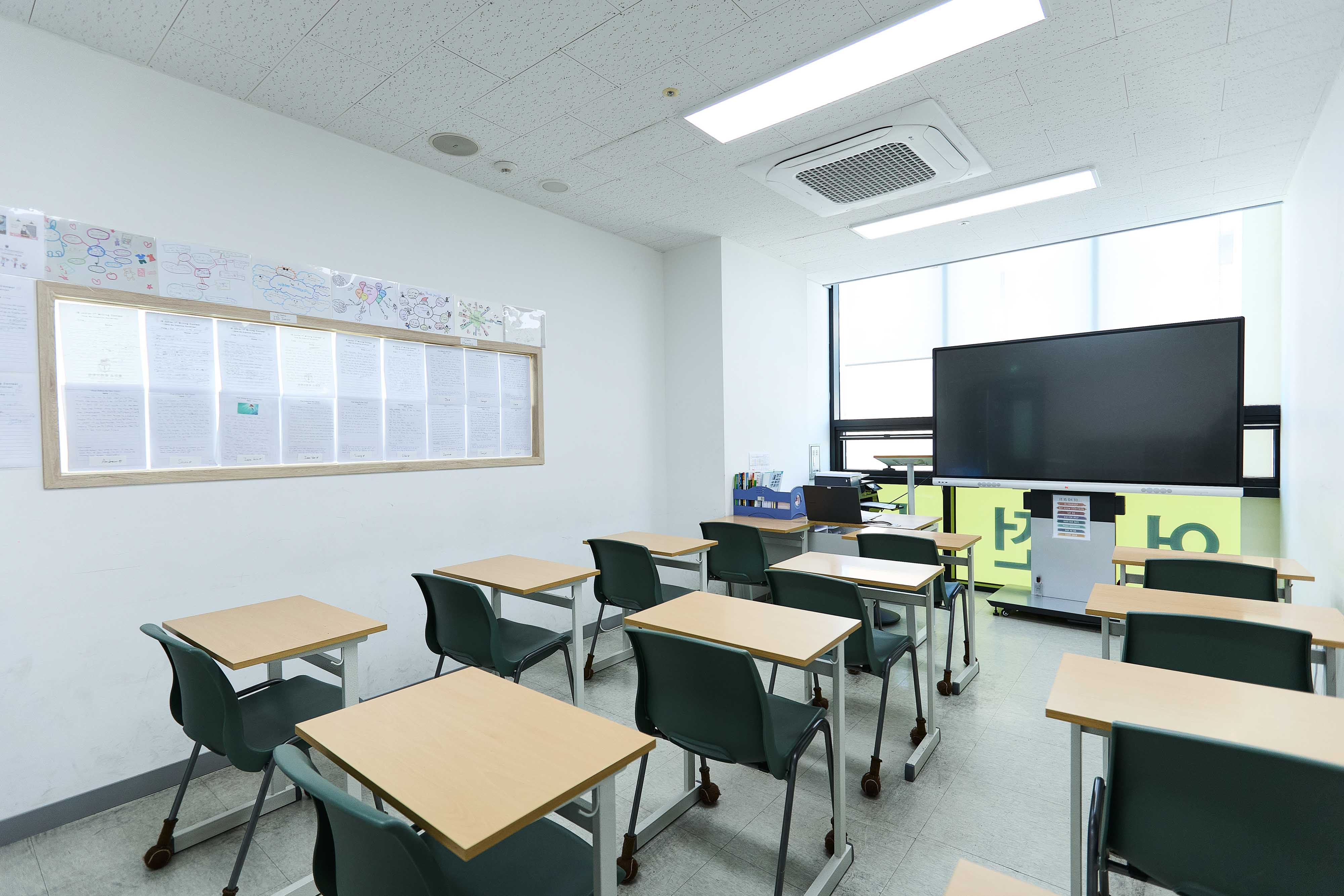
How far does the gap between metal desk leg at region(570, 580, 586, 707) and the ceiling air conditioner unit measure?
2.40 m

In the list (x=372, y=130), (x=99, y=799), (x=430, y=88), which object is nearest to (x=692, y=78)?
(x=430, y=88)

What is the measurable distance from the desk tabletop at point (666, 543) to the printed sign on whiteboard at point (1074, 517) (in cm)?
257

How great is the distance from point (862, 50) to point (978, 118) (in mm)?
852

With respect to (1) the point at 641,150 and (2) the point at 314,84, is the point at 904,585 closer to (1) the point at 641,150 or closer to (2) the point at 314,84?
(1) the point at 641,150

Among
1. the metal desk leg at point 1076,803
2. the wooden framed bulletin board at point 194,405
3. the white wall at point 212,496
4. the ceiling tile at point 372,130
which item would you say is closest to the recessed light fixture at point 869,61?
the ceiling tile at point 372,130

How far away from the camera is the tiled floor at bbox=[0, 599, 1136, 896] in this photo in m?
1.83

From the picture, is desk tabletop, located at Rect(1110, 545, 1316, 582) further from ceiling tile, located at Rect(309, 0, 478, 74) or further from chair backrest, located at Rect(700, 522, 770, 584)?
ceiling tile, located at Rect(309, 0, 478, 74)

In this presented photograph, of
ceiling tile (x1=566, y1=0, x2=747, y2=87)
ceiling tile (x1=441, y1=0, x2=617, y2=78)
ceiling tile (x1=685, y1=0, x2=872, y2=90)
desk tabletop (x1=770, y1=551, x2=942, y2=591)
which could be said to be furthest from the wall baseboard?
ceiling tile (x1=685, y1=0, x2=872, y2=90)

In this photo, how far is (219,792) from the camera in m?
2.33

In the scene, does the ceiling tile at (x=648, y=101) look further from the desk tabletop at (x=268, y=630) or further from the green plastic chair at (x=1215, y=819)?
the green plastic chair at (x=1215, y=819)

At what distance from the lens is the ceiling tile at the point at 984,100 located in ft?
8.26

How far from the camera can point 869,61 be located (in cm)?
236

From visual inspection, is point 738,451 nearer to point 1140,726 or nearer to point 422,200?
point 422,200

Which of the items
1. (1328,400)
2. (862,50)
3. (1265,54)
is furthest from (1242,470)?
(862,50)
